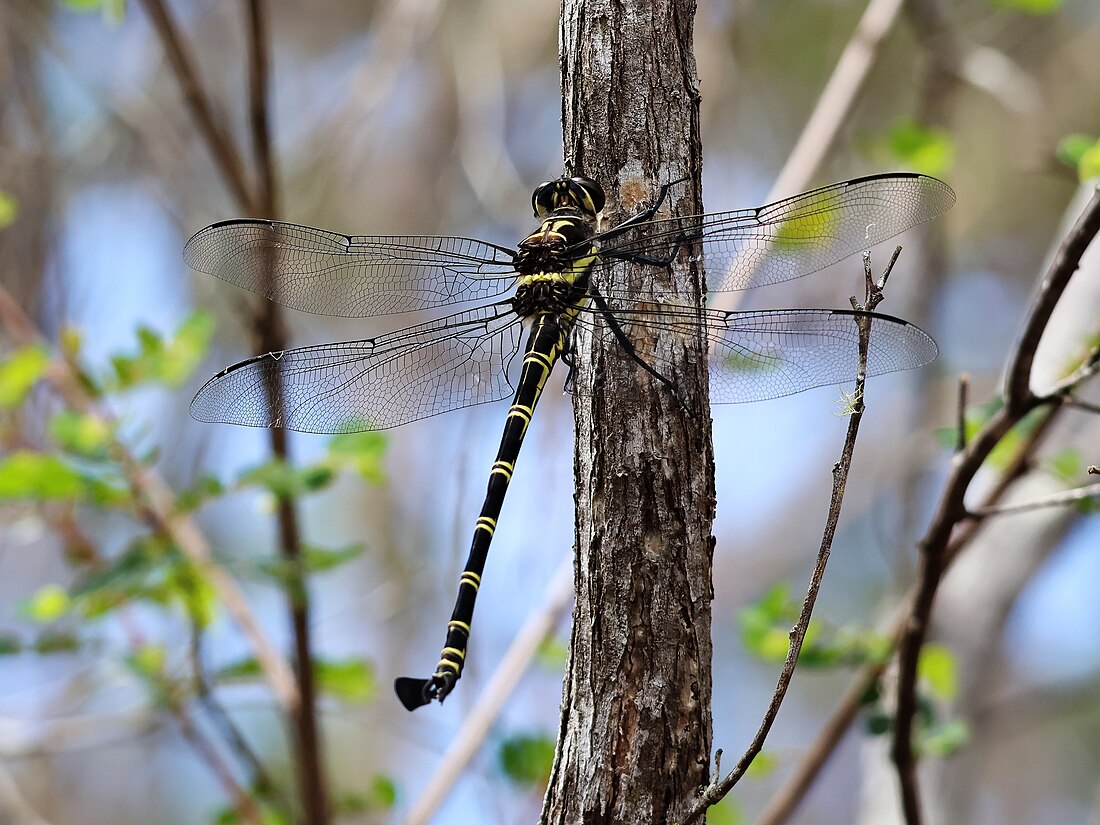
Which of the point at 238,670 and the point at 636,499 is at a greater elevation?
the point at 238,670

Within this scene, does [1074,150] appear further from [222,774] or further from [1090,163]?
[222,774]

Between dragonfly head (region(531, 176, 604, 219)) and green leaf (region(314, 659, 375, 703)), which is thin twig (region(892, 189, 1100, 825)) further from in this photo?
green leaf (region(314, 659, 375, 703))

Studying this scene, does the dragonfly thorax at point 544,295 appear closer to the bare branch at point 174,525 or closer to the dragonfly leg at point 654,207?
the dragonfly leg at point 654,207

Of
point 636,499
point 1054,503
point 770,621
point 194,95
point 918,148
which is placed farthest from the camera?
point 918,148

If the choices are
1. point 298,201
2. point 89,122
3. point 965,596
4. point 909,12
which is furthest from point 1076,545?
point 89,122

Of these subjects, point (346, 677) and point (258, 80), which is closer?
point (258, 80)

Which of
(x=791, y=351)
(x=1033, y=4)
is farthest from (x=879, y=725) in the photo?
(x=1033, y=4)

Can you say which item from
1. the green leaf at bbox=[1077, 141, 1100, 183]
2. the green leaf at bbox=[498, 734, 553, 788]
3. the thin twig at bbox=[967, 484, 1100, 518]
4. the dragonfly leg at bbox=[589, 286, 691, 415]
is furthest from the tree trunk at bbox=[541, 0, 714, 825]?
the green leaf at bbox=[498, 734, 553, 788]
